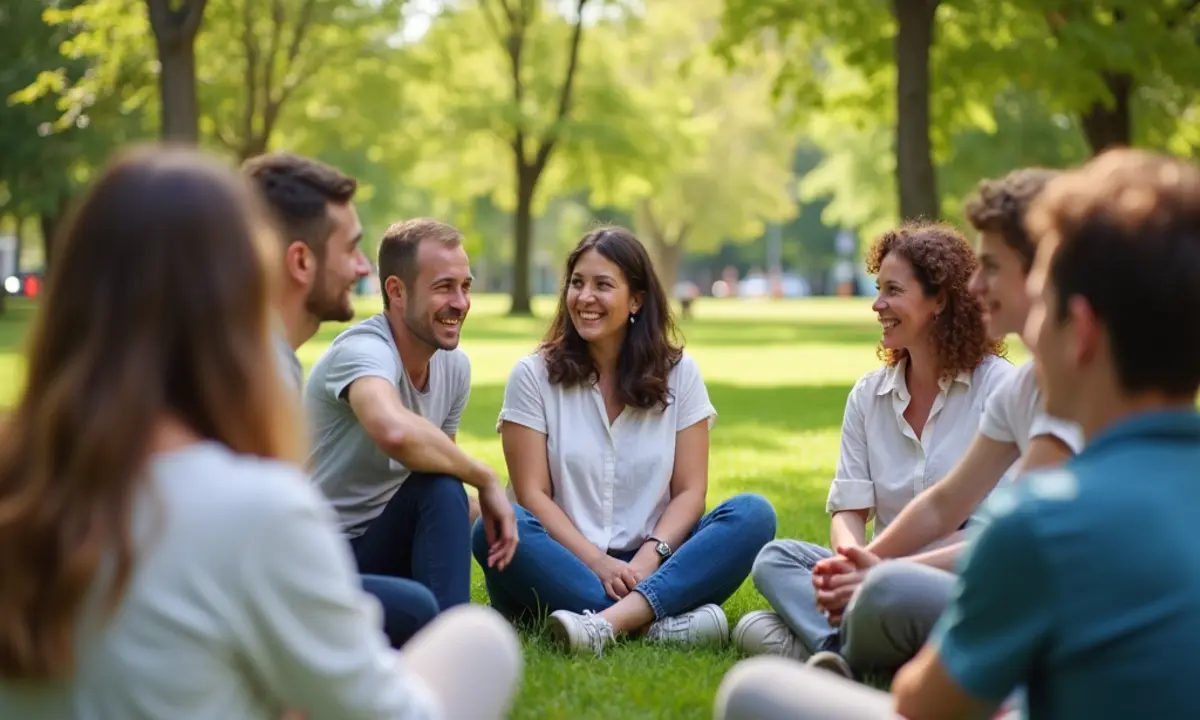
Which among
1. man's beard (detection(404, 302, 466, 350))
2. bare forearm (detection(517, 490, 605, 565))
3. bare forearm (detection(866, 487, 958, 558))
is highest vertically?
man's beard (detection(404, 302, 466, 350))

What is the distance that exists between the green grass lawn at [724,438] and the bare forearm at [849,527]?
550 mm

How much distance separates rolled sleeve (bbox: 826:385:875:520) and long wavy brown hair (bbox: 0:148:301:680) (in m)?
3.23

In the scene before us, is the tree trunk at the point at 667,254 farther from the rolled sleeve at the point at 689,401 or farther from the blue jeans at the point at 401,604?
the blue jeans at the point at 401,604

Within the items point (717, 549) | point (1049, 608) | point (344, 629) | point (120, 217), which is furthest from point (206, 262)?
point (717, 549)

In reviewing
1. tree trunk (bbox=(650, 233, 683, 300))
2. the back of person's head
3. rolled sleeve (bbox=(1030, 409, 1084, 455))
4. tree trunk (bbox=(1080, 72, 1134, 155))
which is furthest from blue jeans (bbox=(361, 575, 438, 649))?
tree trunk (bbox=(650, 233, 683, 300))

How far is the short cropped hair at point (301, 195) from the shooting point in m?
4.03

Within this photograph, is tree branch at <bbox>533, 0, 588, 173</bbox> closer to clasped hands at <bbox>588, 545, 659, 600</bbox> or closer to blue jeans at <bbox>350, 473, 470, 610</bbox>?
clasped hands at <bbox>588, 545, 659, 600</bbox>

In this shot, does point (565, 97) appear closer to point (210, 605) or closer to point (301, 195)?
point (301, 195)

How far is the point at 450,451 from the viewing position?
450 cm

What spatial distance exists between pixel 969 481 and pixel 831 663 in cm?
66

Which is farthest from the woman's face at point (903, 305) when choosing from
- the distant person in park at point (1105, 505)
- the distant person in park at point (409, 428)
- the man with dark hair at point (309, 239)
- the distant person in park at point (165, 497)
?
the distant person in park at point (165, 497)

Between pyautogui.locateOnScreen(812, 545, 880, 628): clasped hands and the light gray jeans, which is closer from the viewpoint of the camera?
the light gray jeans

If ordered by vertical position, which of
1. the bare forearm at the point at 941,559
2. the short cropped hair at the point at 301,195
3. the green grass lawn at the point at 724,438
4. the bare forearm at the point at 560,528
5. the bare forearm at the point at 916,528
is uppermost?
the short cropped hair at the point at 301,195

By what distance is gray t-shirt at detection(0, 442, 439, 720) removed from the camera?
2070 mm
